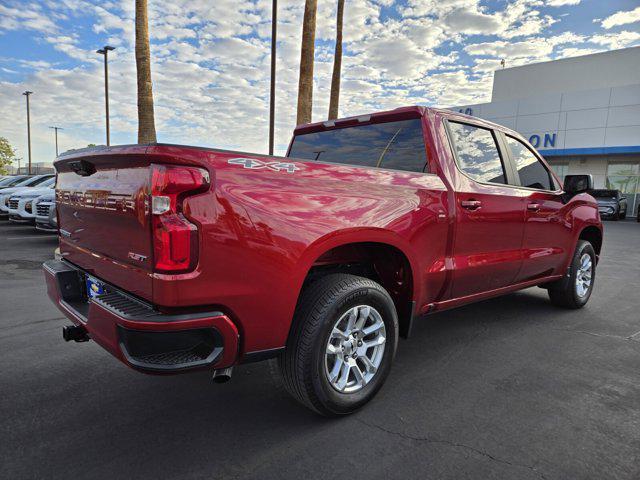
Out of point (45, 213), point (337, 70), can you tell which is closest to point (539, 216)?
point (45, 213)

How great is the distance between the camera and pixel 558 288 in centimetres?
510

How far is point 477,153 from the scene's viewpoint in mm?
3730

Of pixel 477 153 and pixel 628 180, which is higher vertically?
pixel 628 180

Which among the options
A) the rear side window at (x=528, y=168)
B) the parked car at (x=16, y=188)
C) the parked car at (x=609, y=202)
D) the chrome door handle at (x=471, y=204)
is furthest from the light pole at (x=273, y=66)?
the parked car at (x=609, y=202)

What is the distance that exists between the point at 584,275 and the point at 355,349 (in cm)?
387

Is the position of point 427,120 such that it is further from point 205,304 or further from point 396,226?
point 205,304

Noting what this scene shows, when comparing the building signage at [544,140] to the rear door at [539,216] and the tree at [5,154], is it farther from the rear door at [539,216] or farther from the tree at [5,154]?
the tree at [5,154]

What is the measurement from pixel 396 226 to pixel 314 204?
27.2 inches

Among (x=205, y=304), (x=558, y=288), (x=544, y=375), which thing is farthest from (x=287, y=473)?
(x=558, y=288)

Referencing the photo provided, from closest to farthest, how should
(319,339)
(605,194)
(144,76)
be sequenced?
(319,339) → (144,76) → (605,194)

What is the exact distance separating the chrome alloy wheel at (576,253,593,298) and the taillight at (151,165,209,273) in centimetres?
465

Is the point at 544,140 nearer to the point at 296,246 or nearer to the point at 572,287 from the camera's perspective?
the point at 572,287

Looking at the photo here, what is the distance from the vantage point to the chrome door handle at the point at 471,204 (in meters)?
3.36

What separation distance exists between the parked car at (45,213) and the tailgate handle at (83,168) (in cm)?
893
